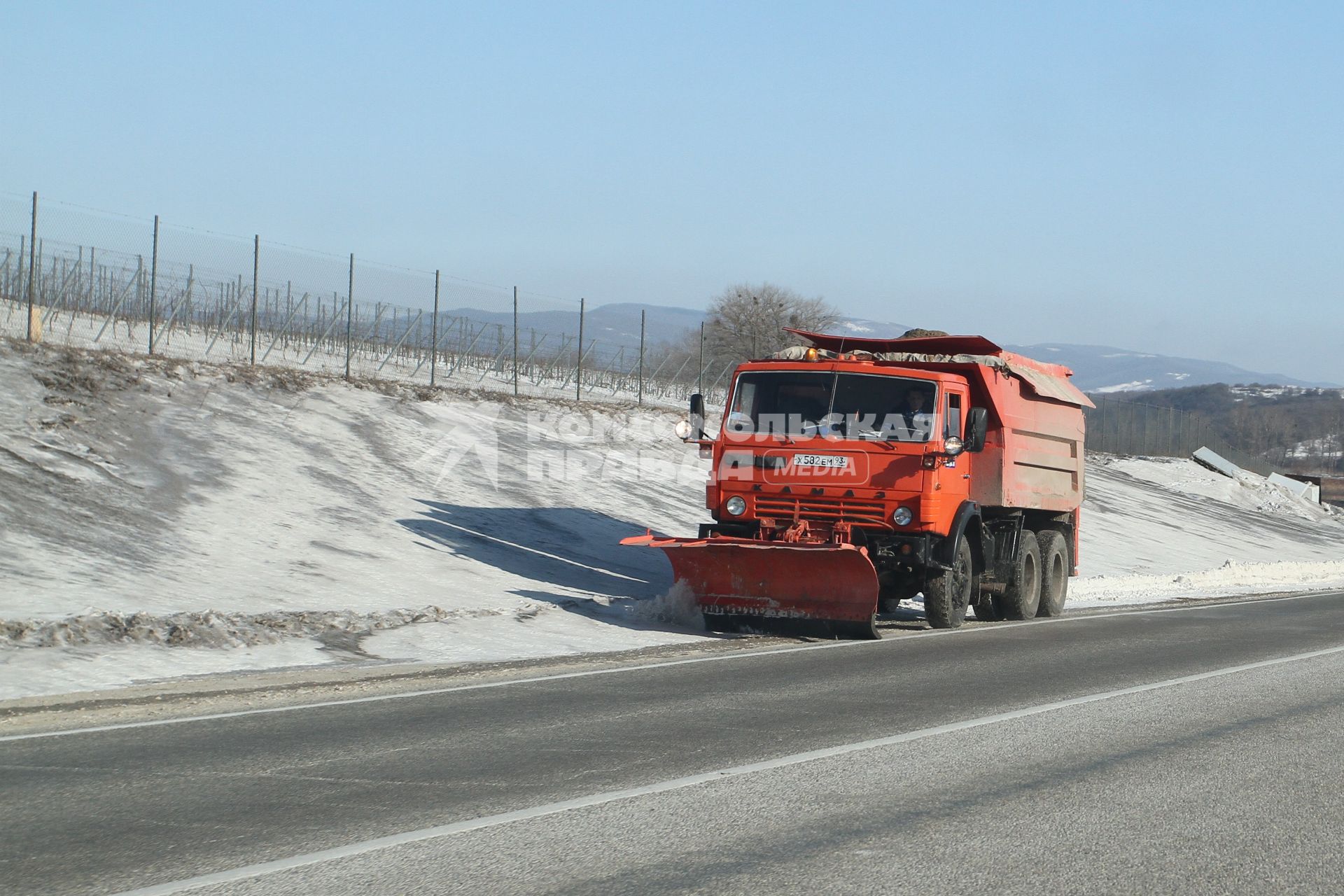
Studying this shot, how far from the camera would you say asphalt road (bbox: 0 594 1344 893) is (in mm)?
5277

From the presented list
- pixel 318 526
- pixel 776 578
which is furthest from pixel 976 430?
pixel 318 526

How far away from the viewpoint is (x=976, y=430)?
1476 centimetres

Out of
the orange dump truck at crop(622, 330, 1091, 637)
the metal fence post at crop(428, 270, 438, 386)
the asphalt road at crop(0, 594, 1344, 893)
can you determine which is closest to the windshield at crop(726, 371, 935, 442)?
the orange dump truck at crop(622, 330, 1091, 637)

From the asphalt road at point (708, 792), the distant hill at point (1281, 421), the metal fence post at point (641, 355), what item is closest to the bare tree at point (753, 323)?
the metal fence post at point (641, 355)

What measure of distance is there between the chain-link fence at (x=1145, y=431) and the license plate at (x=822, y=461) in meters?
52.7

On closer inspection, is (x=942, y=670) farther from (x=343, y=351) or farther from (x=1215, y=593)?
(x=343, y=351)

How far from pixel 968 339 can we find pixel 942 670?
5.45m

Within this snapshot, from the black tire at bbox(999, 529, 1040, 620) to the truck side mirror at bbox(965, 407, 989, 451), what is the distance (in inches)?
147

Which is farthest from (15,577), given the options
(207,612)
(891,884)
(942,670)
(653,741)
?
(891,884)

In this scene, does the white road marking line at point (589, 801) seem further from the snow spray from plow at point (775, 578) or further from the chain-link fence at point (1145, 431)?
the chain-link fence at point (1145, 431)

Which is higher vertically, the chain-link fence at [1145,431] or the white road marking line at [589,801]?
the chain-link fence at [1145,431]

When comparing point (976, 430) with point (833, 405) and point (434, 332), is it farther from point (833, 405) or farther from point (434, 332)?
point (434, 332)

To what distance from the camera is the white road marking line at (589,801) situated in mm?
5102

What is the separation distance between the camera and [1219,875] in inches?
212
